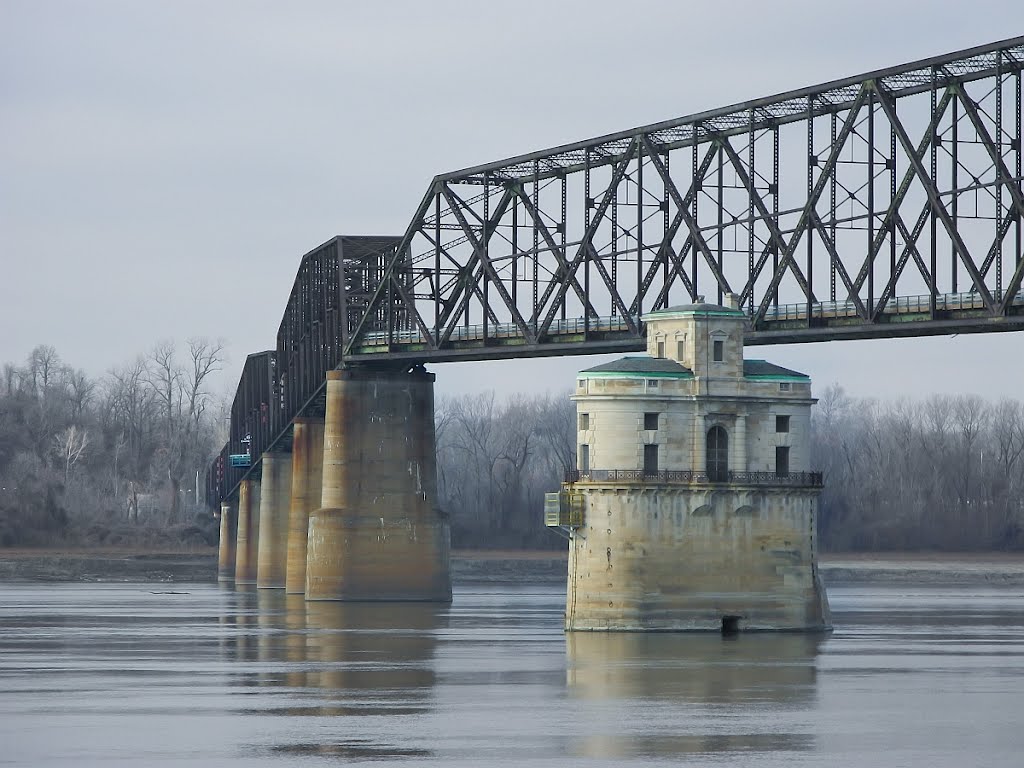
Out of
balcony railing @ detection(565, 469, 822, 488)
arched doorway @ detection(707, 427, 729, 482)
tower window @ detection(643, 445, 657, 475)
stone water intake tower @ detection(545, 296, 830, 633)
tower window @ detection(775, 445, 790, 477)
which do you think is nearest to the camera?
stone water intake tower @ detection(545, 296, 830, 633)

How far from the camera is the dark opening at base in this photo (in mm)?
102562

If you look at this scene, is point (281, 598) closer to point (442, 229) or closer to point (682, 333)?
point (442, 229)

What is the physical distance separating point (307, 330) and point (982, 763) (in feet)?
372

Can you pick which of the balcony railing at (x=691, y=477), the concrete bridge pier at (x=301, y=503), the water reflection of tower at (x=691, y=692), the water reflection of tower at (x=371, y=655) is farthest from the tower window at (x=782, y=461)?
the concrete bridge pier at (x=301, y=503)

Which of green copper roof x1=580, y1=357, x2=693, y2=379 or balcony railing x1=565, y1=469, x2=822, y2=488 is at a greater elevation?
green copper roof x1=580, y1=357, x2=693, y2=379

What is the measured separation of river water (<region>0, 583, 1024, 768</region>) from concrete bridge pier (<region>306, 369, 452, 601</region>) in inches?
679

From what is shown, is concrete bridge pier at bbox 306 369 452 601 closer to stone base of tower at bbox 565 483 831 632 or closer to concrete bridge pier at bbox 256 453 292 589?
concrete bridge pier at bbox 256 453 292 589

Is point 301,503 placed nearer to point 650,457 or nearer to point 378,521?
point 378,521

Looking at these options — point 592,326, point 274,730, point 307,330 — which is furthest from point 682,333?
point 307,330

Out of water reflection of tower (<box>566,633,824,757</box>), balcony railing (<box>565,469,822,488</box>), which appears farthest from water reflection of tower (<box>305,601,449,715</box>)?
balcony railing (<box>565,469,822,488</box>)

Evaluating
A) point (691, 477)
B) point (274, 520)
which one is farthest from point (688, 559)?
point (274, 520)

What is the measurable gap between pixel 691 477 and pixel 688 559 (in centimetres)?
339

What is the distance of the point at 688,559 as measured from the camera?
333 feet

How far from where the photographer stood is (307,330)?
170000 mm
